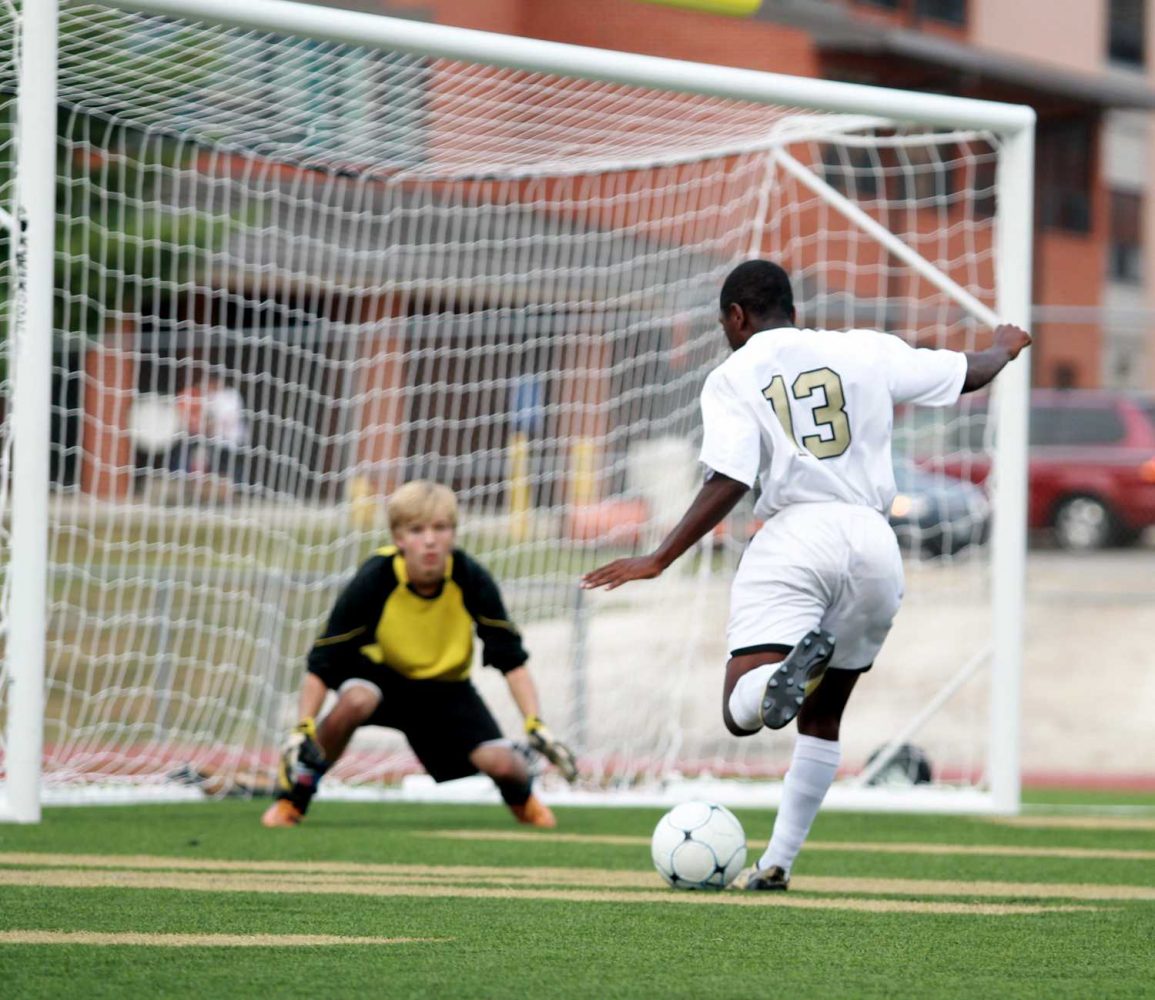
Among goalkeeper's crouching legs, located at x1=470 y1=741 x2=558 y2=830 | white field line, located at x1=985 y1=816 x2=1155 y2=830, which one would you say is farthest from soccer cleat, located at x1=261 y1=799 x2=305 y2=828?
white field line, located at x1=985 y1=816 x2=1155 y2=830

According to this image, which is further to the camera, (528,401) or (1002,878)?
(528,401)

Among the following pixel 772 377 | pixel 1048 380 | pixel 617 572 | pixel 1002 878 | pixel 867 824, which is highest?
pixel 772 377

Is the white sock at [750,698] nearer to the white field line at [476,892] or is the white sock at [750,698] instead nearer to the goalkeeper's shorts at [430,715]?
the white field line at [476,892]

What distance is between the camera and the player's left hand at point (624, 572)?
4.86m

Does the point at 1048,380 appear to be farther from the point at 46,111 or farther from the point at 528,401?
the point at 46,111

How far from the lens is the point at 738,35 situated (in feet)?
94.8

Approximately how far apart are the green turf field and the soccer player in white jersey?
54 cm

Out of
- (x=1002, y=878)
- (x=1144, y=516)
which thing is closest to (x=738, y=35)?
(x=1144, y=516)

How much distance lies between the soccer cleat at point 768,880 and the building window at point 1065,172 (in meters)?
30.2

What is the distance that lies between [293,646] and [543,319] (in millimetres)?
2679

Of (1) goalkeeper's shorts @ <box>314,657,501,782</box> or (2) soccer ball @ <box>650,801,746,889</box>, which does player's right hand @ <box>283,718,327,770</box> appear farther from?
(2) soccer ball @ <box>650,801,746,889</box>

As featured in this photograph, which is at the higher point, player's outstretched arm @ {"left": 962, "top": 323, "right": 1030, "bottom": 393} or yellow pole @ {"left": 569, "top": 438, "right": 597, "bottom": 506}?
player's outstretched arm @ {"left": 962, "top": 323, "right": 1030, "bottom": 393}

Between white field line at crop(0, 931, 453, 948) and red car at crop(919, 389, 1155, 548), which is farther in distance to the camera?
red car at crop(919, 389, 1155, 548)

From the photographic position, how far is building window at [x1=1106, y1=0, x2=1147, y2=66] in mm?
40312
